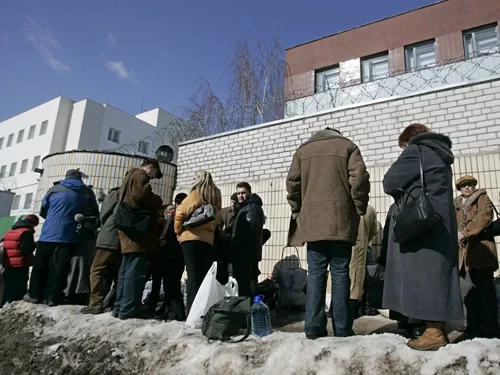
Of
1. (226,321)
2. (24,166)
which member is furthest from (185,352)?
(24,166)

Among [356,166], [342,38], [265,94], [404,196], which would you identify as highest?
[342,38]

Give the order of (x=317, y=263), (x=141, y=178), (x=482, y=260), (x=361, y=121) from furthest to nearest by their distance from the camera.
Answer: (x=361, y=121)
(x=141, y=178)
(x=482, y=260)
(x=317, y=263)

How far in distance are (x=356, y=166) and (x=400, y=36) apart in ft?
43.6

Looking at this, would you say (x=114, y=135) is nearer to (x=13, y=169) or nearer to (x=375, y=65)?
(x=13, y=169)

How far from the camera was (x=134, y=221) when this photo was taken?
12.8 feet

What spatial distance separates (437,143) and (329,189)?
0.87 metres

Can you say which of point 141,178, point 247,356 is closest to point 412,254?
point 247,356

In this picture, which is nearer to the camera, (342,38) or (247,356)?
(247,356)

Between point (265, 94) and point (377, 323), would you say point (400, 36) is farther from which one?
point (377, 323)

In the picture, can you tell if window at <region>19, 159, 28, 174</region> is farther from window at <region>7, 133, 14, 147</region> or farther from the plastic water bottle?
the plastic water bottle

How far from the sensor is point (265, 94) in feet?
58.3

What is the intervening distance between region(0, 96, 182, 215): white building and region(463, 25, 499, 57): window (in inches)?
990

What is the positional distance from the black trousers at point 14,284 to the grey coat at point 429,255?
5425mm

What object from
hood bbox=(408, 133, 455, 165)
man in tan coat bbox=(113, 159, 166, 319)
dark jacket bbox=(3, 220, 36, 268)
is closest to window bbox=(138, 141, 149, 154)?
dark jacket bbox=(3, 220, 36, 268)
